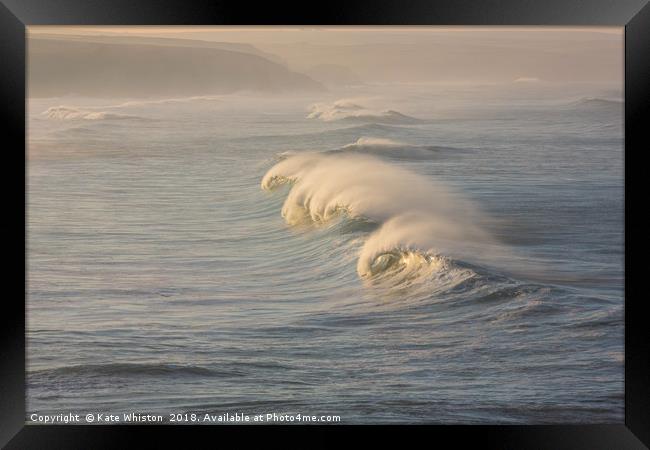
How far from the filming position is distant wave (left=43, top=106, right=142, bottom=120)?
420 centimetres

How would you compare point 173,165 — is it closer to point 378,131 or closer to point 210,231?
point 210,231

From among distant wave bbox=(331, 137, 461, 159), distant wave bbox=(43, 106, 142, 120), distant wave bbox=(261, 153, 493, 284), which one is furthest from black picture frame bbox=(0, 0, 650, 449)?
distant wave bbox=(261, 153, 493, 284)

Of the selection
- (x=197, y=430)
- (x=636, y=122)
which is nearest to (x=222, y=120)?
(x=197, y=430)

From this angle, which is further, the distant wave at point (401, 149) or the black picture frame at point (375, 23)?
the distant wave at point (401, 149)

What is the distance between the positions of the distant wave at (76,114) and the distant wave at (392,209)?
768mm

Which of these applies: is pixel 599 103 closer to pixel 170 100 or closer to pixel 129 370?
pixel 170 100

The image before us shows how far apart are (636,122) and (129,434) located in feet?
8.97

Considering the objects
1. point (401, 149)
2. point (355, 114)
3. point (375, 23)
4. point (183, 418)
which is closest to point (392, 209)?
point (401, 149)

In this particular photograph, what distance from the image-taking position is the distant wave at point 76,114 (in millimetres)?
4199

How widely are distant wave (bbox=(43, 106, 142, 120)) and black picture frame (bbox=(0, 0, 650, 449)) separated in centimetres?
18

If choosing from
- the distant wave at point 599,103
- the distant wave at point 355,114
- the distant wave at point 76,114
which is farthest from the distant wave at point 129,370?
the distant wave at point 599,103

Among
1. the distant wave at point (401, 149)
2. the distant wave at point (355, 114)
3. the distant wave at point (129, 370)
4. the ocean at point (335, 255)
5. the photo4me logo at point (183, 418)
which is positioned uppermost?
the distant wave at point (355, 114)

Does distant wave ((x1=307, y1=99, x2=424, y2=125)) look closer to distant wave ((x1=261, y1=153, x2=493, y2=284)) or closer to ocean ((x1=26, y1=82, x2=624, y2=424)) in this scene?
ocean ((x1=26, y1=82, x2=624, y2=424))

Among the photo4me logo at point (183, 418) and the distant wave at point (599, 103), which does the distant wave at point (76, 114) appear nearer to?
the photo4me logo at point (183, 418)
